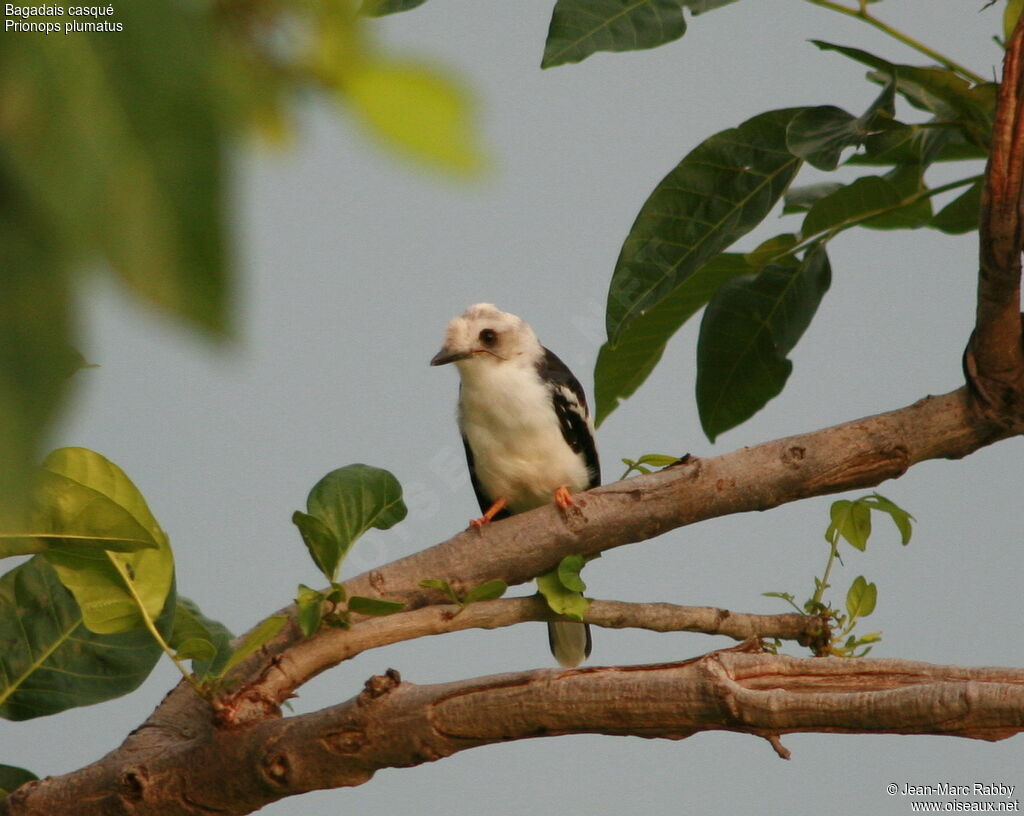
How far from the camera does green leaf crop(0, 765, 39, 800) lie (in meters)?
1.57

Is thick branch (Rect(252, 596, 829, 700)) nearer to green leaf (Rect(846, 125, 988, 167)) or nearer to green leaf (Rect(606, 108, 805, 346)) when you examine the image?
green leaf (Rect(606, 108, 805, 346))

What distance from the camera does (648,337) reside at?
6.40 ft

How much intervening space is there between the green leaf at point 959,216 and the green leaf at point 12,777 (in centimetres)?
182

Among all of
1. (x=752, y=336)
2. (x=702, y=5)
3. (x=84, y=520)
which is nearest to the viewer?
(x=84, y=520)

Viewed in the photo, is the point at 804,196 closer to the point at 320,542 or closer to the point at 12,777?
the point at 320,542

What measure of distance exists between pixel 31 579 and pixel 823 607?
119 cm

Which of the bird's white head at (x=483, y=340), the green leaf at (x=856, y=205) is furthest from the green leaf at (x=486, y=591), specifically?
the bird's white head at (x=483, y=340)

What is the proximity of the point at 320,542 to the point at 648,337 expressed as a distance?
2.36 feet

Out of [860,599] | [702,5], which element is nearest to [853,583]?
[860,599]

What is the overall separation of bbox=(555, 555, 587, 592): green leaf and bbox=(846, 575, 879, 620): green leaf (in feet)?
1.34

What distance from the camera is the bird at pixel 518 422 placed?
2.52 metres

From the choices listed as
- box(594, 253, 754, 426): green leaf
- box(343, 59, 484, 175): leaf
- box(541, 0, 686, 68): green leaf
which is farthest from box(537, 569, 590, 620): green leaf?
box(343, 59, 484, 175): leaf

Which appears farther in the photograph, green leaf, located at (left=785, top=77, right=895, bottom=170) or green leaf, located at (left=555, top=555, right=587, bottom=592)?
green leaf, located at (left=555, top=555, right=587, bottom=592)

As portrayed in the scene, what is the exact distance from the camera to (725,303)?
6.23 feet
